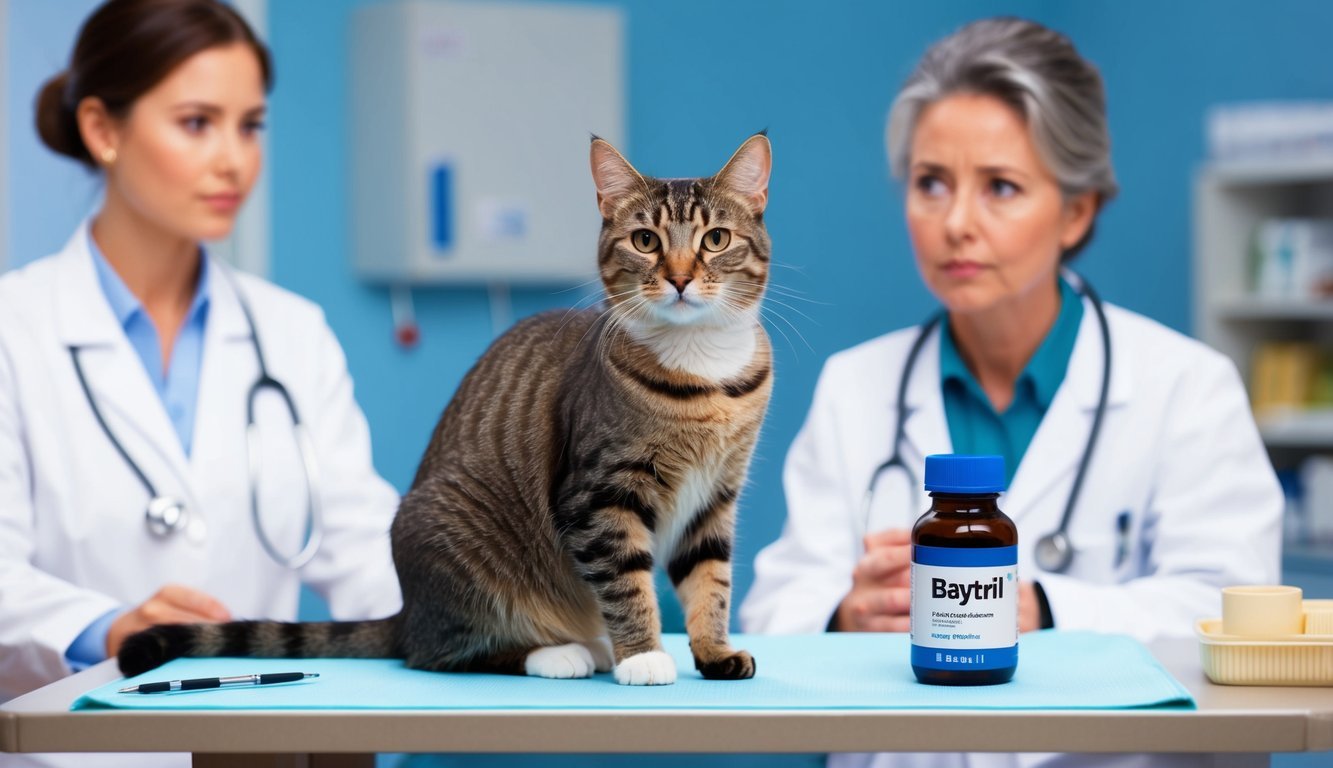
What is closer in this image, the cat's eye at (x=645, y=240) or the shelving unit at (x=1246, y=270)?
the cat's eye at (x=645, y=240)

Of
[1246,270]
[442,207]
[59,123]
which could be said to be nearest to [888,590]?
[59,123]

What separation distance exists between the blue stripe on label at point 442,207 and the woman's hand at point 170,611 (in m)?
2.02

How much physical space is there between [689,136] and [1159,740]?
2.95 m

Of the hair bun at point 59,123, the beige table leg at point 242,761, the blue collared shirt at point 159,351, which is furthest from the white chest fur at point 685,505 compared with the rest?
the hair bun at point 59,123

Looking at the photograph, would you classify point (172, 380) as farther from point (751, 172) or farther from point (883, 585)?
point (751, 172)

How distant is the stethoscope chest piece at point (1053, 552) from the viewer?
159 centimetres

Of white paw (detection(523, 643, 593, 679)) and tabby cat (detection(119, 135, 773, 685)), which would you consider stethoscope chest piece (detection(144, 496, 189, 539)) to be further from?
white paw (detection(523, 643, 593, 679))

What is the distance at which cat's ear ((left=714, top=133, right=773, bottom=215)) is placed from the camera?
102cm

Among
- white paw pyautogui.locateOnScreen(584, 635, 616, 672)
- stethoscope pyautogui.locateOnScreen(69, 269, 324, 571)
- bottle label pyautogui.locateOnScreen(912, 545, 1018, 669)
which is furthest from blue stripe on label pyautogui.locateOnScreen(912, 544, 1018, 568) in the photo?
stethoscope pyautogui.locateOnScreen(69, 269, 324, 571)

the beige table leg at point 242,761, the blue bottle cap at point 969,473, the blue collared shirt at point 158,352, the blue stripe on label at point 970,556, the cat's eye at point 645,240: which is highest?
the cat's eye at point 645,240

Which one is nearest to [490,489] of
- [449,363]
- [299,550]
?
[299,550]

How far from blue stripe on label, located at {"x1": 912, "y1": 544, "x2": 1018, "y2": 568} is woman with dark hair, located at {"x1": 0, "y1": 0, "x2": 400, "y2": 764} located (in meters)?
0.89

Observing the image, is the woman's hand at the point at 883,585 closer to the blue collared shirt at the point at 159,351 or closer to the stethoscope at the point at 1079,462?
the stethoscope at the point at 1079,462

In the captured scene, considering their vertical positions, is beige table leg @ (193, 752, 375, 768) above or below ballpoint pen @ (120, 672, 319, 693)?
below
